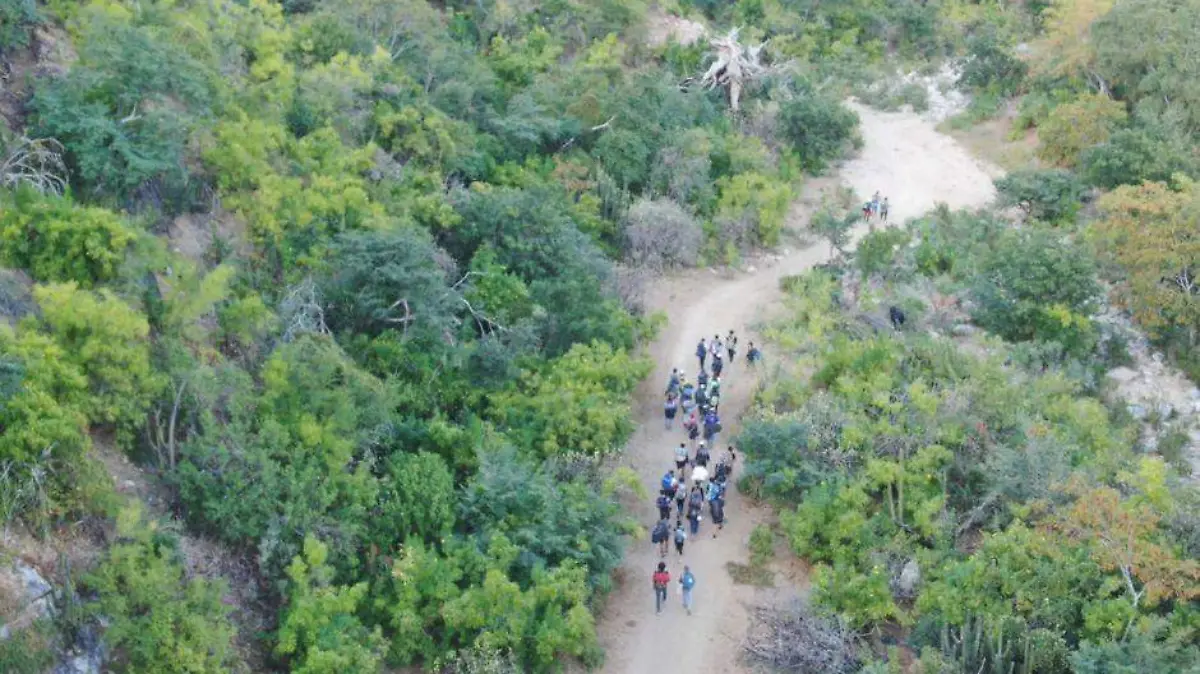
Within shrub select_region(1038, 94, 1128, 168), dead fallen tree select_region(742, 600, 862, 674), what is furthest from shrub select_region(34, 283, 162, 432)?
shrub select_region(1038, 94, 1128, 168)

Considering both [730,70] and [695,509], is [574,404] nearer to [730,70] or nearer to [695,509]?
[695,509]

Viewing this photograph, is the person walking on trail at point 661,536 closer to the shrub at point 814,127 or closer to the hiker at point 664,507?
the hiker at point 664,507

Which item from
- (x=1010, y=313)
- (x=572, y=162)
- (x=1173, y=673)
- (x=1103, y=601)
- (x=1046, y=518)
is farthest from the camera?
(x=572, y=162)

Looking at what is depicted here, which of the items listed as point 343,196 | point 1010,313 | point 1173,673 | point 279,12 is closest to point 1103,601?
point 1173,673

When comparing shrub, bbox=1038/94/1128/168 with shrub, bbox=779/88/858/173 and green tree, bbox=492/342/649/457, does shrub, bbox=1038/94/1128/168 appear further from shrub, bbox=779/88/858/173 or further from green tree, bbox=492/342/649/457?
green tree, bbox=492/342/649/457

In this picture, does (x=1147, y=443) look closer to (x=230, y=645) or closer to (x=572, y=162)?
(x=572, y=162)

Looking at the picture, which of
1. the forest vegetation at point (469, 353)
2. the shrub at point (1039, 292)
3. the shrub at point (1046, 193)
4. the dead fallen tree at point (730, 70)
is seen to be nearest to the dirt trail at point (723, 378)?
the forest vegetation at point (469, 353)
